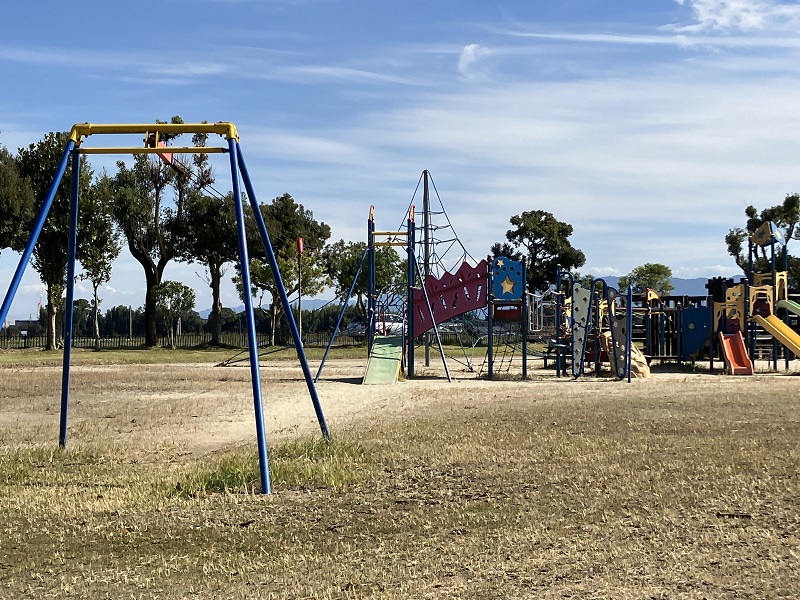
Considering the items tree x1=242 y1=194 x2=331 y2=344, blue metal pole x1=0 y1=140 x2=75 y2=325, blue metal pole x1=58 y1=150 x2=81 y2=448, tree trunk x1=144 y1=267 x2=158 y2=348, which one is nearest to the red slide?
blue metal pole x1=58 y1=150 x2=81 y2=448

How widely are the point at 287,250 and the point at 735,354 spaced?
34.5m

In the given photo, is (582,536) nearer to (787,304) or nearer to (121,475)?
(121,475)

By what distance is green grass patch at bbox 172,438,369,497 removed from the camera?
8.24 metres

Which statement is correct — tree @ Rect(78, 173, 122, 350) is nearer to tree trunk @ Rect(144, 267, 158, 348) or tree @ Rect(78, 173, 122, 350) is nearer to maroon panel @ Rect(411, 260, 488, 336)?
tree trunk @ Rect(144, 267, 158, 348)

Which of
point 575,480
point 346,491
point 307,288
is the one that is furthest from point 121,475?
point 307,288

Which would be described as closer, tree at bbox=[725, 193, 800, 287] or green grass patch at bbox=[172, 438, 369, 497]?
green grass patch at bbox=[172, 438, 369, 497]

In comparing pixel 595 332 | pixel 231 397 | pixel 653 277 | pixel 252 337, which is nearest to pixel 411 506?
pixel 252 337

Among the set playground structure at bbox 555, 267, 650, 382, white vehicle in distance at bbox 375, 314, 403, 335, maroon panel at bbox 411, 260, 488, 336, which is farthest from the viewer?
white vehicle in distance at bbox 375, 314, 403, 335

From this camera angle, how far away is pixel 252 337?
875cm

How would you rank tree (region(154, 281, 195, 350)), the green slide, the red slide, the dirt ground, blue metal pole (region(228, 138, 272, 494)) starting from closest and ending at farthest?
blue metal pole (region(228, 138, 272, 494)) < the dirt ground < the green slide < the red slide < tree (region(154, 281, 195, 350))

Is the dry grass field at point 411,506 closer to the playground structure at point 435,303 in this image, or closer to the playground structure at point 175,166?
the playground structure at point 175,166

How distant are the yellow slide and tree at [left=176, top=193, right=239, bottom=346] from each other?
32251 mm

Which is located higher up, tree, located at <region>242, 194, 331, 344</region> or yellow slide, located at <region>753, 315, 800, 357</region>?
tree, located at <region>242, 194, 331, 344</region>

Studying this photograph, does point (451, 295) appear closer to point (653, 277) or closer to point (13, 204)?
point (13, 204)
